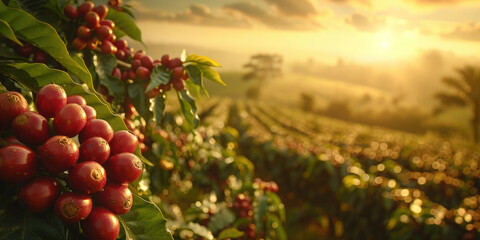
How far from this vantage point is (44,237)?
0.79m

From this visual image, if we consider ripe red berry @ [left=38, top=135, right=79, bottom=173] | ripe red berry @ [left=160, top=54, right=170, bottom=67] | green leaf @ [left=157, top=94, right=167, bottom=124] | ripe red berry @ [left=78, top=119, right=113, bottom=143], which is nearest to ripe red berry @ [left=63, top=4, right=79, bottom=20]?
ripe red berry @ [left=160, top=54, right=170, bottom=67]

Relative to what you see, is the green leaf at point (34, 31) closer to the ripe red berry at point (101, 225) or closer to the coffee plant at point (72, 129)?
the coffee plant at point (72, 129)

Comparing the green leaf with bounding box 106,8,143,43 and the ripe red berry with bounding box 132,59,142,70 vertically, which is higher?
the green leaf with bounding box 106,8,143,43

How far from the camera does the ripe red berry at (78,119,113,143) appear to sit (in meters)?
0.90

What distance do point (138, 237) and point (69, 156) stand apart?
323mm

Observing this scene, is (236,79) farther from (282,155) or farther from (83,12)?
(83,12)

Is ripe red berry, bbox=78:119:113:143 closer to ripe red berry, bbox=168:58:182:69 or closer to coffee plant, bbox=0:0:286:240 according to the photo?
coffee plant, bbox=0:0:286:240

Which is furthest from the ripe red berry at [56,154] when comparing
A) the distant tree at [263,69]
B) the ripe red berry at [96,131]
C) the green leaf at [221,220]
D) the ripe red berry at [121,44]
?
the distant tree at [263,69]

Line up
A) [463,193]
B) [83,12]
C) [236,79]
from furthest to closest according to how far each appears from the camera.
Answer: [236,79], [463,193], [83,12]

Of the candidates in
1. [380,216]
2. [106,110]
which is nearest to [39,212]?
[106,110]

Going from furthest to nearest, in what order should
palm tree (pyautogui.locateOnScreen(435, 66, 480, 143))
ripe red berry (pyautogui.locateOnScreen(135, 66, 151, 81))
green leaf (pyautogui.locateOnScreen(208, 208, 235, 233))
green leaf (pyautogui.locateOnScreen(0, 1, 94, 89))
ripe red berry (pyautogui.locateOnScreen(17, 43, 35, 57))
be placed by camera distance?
1. palm tree (pyautogui.locateOnScreen(435, 66, 480, 143))
2. green leaf (pyautogui.locateOnScreen(208, 208, 235, 233))
3. ripe red berry (pyautogui.locateOnScreen(135, 66, 151, 81))
4. ripe red berry (pyautogui.locateOnScreen(17, 43, 35, 57))
5. green leaf (pyautogui.locateOnScreen(0, 1, 94, 89))

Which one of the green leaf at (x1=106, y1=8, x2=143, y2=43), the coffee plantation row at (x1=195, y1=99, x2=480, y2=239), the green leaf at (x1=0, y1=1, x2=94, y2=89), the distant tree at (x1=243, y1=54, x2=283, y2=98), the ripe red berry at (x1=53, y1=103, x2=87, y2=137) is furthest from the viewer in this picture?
the distant tree at (x1=243, y1=54, x2=283, y2=98)

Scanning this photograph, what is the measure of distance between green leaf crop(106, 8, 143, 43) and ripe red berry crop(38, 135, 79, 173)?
1360 millimetres

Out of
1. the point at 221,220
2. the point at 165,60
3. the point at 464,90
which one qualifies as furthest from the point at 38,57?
the point at 464,90
